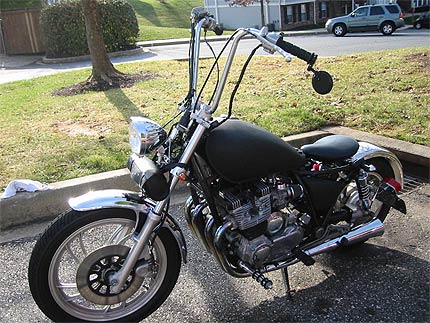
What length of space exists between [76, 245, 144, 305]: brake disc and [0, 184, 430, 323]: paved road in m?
0.29

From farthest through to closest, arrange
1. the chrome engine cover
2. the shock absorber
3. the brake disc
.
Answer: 1. the shock absorber
2. the chrome engine cover
3. the brake disc

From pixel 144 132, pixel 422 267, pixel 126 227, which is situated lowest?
pixel 422 267

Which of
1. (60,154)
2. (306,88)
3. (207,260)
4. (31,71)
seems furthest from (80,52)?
(207,260)

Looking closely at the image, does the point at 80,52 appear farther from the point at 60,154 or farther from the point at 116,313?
the point at 116,313

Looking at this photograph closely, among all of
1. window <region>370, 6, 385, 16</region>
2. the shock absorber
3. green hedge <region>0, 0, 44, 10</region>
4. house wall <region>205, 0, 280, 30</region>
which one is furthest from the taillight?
house wall <region>205, 0, 280, 30</region>

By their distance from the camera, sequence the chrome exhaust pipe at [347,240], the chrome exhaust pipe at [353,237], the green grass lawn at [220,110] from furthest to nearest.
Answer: the green grass lawn at [220,110] → the chrome exhaust pipe at [353,237] → the chrome exhaust pipe at [347,240]

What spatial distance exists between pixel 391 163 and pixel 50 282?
247 cm

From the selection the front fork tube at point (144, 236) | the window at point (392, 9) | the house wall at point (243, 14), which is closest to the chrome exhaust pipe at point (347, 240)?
the front fork tube at point (144, 236)

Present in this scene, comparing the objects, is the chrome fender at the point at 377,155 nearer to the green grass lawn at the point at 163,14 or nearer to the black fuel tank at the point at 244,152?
the black fuel tank at the point at 244,152

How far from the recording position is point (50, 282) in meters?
2.65

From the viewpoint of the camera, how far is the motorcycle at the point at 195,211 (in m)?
2.60

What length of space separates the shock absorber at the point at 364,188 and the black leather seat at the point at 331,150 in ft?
0.58

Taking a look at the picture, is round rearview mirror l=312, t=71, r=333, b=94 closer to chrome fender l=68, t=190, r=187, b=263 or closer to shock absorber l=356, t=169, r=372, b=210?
shock absorber l=356, t=169, r=372, b=210

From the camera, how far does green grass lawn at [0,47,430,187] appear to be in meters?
5.11
